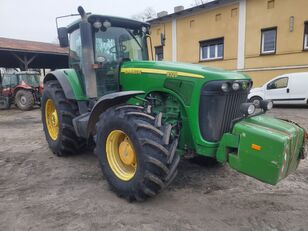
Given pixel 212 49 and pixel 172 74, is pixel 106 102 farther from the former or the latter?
pixel 212 49

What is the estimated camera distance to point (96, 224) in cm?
291

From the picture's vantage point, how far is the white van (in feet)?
40.1

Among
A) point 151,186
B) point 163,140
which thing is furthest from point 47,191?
A: point 163,140

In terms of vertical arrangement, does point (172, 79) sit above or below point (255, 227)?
above

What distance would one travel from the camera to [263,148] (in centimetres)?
277

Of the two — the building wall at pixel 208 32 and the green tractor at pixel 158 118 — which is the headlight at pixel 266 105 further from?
the building wall at pixel 208 32

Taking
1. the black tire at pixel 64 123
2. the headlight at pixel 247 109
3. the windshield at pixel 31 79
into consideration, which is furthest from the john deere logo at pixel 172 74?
the windshield at pixel 31 79

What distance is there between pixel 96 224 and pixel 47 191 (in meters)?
1.17

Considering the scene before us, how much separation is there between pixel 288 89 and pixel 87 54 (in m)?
10.8

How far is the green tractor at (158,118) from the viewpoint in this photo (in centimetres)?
294

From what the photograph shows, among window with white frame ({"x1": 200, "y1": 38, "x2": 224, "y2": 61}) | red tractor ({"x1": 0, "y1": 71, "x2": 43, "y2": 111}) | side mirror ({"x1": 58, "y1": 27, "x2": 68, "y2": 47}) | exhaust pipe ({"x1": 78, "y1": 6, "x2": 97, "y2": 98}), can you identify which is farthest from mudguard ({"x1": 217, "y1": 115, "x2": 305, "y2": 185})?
window with white frame ({"x1": 200, "y1": 38, "x2": 224, "y2": 61})

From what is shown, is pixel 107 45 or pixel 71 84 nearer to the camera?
pixel 107 45

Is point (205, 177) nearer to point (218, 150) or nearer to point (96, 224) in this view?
point (218, 150)

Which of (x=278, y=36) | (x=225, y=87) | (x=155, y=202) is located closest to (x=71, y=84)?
(x=155, y=202)
